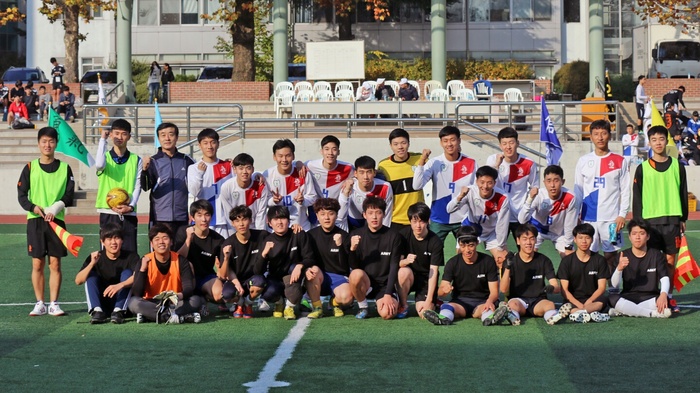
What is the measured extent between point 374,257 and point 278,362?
8.38ft

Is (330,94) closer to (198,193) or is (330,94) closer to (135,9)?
(198,193)

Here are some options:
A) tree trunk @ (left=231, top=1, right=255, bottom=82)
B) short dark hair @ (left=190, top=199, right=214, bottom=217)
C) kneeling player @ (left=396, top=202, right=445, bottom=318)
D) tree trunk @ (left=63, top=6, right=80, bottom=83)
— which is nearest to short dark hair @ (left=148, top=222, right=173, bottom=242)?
short dark hair @ (left=190, top=199, right=214, bottom=217)

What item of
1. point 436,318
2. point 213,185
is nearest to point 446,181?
point 436,318

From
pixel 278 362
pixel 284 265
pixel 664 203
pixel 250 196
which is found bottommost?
pixel 278 362

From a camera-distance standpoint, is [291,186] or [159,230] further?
[291,186]

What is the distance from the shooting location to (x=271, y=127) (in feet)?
96.2

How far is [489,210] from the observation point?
11.9m

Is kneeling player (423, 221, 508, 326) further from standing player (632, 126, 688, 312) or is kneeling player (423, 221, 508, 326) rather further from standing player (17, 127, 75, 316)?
standing player (17, 127, 75, 316)

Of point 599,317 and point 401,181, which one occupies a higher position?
point 401,181

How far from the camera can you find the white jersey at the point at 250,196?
12039mm

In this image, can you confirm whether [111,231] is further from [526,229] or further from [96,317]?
[526,229]

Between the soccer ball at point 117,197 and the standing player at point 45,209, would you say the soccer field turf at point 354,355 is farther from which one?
the soccer ball at point 117,197

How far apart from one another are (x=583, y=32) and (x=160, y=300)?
143ft

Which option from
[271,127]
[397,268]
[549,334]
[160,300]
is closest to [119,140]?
[160,300]
